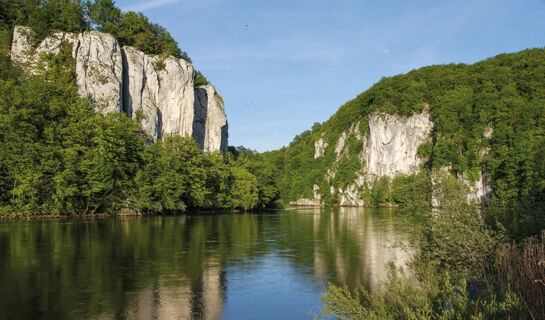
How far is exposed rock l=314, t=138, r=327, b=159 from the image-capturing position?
6296 inches

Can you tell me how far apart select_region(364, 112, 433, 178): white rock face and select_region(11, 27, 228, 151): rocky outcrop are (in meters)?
64.6

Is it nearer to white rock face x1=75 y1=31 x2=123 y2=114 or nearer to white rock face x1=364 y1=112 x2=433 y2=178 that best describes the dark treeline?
white rock face x1=75 y1=31 x2=123 y2=114

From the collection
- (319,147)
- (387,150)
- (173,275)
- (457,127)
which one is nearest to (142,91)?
(173,275)

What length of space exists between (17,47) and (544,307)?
78.8 meters

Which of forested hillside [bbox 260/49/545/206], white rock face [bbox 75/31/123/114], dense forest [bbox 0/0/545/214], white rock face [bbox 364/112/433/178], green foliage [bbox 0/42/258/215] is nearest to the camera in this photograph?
green foliage [bbox 0/42/258/215]

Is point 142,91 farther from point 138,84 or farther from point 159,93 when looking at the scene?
point 159,93

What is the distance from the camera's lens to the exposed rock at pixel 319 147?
525 ft

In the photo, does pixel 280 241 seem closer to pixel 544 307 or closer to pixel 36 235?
pixel 36 235

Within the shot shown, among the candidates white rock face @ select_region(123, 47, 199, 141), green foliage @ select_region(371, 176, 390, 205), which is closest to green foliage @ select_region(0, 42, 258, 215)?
white rock face @ select_region(123, 47, 199, 141)

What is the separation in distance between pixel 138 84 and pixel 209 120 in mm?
20834

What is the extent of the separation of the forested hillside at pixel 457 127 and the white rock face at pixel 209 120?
66.7 feet

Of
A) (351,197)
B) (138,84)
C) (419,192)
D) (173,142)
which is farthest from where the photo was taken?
(351,197)

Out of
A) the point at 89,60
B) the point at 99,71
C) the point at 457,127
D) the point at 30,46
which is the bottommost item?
the point at 457,127

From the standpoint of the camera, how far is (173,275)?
16141 millimetres
